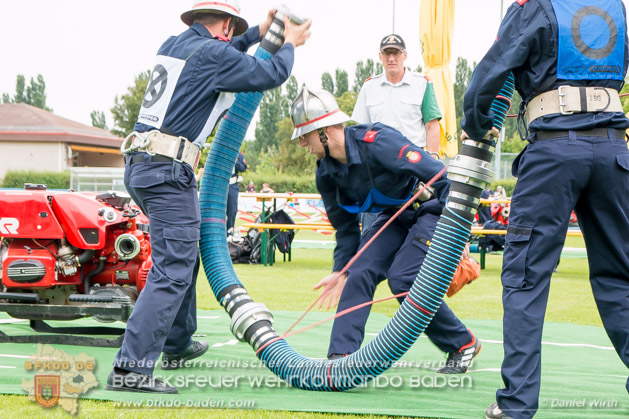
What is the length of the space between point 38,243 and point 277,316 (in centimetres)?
243

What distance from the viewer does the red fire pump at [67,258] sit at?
15.7 ft

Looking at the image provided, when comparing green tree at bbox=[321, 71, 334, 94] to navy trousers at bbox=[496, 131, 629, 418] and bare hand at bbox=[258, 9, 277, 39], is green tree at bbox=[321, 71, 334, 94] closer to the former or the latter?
bare hand at bbox=[258, 9, 277, 39]

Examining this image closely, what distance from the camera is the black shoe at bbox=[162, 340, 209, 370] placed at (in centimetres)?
444

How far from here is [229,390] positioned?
3.79m

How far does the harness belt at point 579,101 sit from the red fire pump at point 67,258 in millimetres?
3102

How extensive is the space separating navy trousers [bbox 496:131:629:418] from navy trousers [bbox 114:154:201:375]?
1701 millimetres

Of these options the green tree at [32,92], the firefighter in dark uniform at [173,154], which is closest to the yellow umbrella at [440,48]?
the firefighter in dark uniform at [173,154]

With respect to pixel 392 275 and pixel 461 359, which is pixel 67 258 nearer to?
pixel 392 275

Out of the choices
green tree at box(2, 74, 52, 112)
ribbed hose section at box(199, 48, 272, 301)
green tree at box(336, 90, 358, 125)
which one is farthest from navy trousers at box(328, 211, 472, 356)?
green tree at box(2, 74, 52, 112)

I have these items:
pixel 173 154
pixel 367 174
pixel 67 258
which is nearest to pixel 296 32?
pixel 367 174

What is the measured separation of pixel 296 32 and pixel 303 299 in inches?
171

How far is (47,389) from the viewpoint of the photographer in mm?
→ 3549

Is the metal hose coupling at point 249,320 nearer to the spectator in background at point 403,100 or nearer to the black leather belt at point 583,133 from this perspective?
the black leather belt at point 583,133

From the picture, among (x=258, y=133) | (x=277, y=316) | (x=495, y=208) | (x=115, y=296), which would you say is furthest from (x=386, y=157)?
(x=258, y=133)
